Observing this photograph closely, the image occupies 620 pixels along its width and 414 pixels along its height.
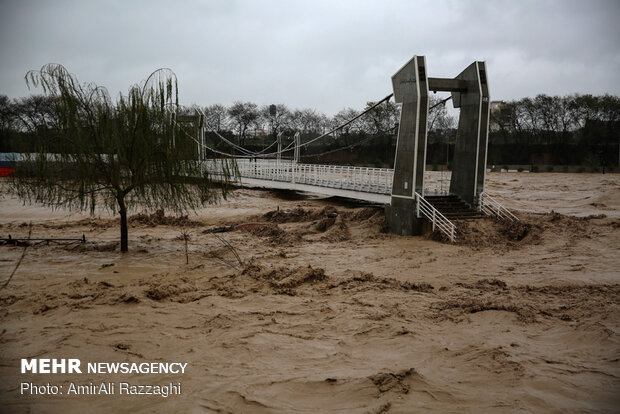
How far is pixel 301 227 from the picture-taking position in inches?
631

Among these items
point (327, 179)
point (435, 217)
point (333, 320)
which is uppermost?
point (327, 179)

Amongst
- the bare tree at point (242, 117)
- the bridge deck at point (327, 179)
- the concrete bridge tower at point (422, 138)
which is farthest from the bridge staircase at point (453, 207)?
the bare tree at point (242, 117)

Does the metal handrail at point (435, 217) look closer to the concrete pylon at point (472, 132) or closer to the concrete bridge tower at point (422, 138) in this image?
the concrete bridge tower at point (422, 138)

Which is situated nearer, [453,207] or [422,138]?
[422,138]

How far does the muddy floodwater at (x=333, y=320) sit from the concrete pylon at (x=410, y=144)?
0.94 metres

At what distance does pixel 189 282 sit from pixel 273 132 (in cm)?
4285

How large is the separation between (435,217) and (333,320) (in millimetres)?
7727

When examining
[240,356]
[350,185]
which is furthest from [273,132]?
[240,356]

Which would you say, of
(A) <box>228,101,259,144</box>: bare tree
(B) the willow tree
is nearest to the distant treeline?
(A) <box>228,101,259,144</box>: bare tree

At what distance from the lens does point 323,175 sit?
73.6ft

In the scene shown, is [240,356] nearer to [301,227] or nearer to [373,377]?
[373,377]

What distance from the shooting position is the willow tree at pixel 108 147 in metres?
10.4

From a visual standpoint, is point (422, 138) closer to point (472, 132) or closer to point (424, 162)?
point (424, 162)

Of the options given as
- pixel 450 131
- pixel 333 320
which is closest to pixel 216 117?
pixel 450 131
